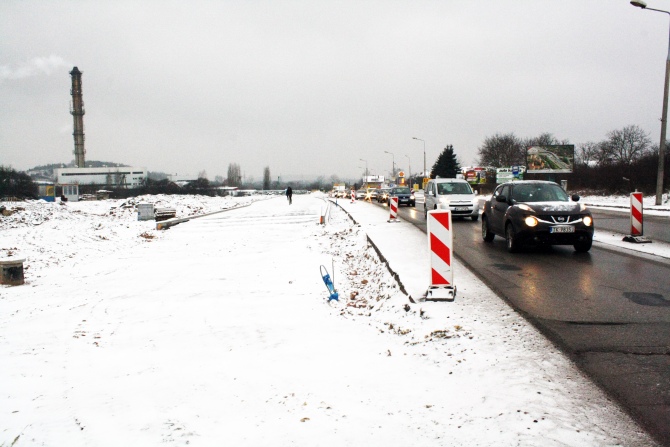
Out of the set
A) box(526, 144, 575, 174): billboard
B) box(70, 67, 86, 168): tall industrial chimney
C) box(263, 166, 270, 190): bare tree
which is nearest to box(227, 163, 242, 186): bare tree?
box(263, 166, 270, 190): bare tree

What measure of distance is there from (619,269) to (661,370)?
518cm

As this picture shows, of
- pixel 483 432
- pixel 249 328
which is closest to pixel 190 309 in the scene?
pixel 249 328

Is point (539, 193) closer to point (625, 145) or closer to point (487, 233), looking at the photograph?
point (487, 233)

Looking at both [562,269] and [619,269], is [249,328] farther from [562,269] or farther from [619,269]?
[619,269]

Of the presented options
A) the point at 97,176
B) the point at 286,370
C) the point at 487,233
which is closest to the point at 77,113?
the point at 97,176

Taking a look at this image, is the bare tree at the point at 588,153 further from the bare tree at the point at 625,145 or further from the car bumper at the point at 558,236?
the car bumper at the point at 558,236

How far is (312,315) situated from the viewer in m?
6.90

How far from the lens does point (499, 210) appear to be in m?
11.7

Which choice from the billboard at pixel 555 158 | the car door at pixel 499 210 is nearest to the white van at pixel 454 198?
the car door at pixel 499 210

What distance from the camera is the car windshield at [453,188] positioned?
20.2 m

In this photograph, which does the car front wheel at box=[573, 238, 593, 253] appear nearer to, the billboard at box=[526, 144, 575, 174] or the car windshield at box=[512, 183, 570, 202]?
the car windshield at box=[512, 183, 570, 202]

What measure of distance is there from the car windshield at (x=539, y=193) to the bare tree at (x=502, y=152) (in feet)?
258

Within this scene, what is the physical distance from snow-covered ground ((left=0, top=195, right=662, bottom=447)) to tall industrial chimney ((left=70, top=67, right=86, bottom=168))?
98449 millimetres

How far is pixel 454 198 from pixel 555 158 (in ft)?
109
